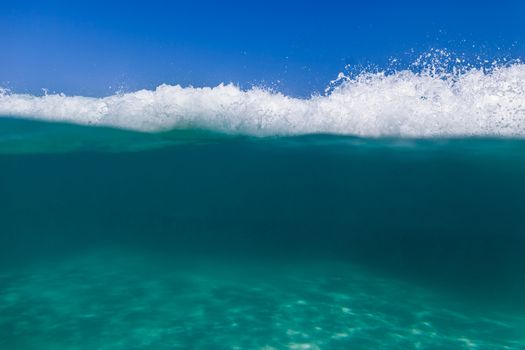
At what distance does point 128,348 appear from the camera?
905 centimetres

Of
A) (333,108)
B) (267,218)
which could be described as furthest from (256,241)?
(333,108)

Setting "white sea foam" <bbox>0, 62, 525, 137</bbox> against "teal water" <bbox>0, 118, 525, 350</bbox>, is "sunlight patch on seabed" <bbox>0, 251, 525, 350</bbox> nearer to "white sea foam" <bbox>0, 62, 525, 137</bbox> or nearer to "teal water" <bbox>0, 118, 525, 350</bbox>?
"teal water" <bbox>0, 118, 525, 350</bbox>

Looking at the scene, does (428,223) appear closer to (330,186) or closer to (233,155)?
(330,186)

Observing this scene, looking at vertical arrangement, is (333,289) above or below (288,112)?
below

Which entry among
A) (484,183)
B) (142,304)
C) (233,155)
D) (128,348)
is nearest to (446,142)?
(484,183)

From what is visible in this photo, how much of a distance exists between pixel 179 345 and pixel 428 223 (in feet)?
43.9

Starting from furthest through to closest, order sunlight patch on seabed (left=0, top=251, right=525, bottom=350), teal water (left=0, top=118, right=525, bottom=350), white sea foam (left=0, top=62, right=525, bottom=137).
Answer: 1. white sea foam (left=0, top=62, right=525, bottom=137)
2. teal water (left=0, top=118, right=525, bottom=350)
3. sunlight patch on seabed (left=0, top=251, right=525, bottom=350)

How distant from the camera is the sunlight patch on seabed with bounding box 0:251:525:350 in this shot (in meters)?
9.52

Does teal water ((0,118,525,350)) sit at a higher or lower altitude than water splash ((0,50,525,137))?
lower

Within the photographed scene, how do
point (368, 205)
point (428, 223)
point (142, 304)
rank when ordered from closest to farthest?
point (142, 304), point (428, 223), point (368, 205)

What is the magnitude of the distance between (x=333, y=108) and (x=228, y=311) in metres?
12.5

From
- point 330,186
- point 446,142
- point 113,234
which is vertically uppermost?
point 446,142

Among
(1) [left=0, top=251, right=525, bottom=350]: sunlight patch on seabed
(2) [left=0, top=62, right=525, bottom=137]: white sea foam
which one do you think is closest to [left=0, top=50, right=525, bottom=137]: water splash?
(2) [left=0, top=62, right=525, bottom=137]: white sea foam

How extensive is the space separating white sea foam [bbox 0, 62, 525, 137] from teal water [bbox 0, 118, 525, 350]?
0.82 metres
